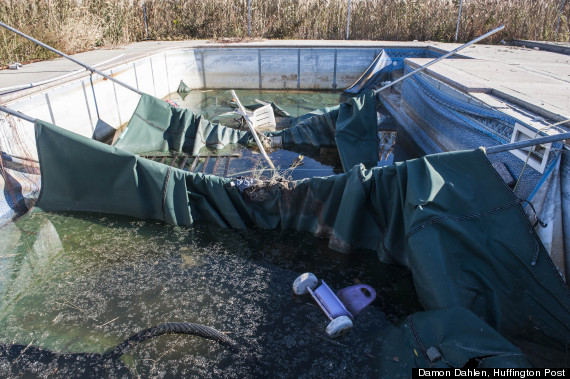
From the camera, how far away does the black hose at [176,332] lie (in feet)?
8.39

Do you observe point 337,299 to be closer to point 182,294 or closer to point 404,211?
point 404,211

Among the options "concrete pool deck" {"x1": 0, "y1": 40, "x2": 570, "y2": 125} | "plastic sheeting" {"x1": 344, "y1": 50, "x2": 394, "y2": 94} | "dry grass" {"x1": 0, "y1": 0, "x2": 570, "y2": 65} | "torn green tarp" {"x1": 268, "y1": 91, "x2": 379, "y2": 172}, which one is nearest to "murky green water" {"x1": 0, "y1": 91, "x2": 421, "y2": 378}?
"torn green tarp" {"x1": 268, "y1": 91, "x2": 379, "y2": 172}

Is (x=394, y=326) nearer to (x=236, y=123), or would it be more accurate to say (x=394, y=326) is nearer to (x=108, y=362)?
(x=108, y=362)

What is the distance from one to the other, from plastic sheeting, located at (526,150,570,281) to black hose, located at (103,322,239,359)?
7.54 ft

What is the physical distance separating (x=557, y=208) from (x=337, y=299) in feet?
5.48

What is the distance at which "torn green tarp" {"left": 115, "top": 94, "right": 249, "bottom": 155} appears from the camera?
519 centimetres

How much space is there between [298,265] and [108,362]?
160 cm

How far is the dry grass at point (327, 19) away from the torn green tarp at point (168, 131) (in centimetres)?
551

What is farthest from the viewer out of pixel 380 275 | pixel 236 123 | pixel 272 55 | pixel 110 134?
pixel 272 55

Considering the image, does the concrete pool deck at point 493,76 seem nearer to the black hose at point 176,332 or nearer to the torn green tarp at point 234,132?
the torn green tarp at point 234,132

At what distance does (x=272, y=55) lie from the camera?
31.3 ft

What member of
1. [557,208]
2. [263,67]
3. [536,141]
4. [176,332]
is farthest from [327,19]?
[176,332]

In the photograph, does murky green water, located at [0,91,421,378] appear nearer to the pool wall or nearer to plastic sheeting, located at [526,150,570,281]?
plastic sheeting, located at [526,150,570,281]

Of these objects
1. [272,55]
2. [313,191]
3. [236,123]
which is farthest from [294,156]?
[272,55]
